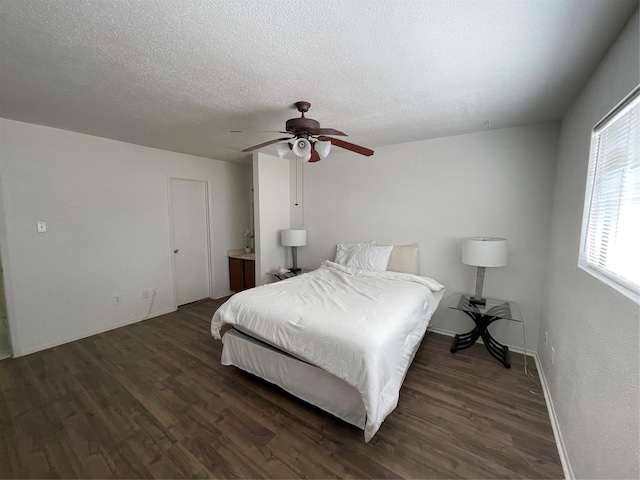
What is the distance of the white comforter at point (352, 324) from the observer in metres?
1.57

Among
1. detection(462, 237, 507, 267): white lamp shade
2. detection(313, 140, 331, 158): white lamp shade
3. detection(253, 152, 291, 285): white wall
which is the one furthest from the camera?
detection(253, 152, 291, 285): white wall

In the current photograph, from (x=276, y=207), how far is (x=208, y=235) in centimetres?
135

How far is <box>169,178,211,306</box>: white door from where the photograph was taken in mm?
4020

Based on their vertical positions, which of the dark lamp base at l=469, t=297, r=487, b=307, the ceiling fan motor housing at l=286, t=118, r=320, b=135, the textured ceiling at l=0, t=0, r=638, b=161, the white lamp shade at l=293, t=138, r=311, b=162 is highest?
the textured ceiling at l=0, t=0, r=638, b=161

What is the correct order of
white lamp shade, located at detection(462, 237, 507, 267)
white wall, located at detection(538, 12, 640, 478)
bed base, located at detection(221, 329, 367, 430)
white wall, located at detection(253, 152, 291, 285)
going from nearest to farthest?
white wall, located at detection(538, 12, 640, 478), bed base, located at detection(221, 329, 367, 430), white lamp shade, located at detection(462, 237, 507, 267), white wall, located at detection(253, 152, 291, 285)

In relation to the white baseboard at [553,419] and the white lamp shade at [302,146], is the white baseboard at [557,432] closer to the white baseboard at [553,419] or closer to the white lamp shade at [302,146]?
the white baseboard at [553,419]

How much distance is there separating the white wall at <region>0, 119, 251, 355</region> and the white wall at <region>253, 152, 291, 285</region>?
118cm

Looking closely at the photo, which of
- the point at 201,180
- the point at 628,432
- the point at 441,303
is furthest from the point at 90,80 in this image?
the point at 441,303

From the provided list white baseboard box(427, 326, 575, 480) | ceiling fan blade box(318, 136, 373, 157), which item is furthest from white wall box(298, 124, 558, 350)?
ceiling fan blade box(318, 136, 373, 157)

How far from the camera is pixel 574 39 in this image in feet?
4.45

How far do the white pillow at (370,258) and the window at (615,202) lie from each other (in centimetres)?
178

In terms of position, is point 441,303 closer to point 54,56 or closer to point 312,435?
point 312,435

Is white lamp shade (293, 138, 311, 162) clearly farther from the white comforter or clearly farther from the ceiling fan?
the white comforter

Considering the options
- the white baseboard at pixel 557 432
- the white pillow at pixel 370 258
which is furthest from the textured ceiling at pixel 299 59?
the white baseboard at pixel 557 432
